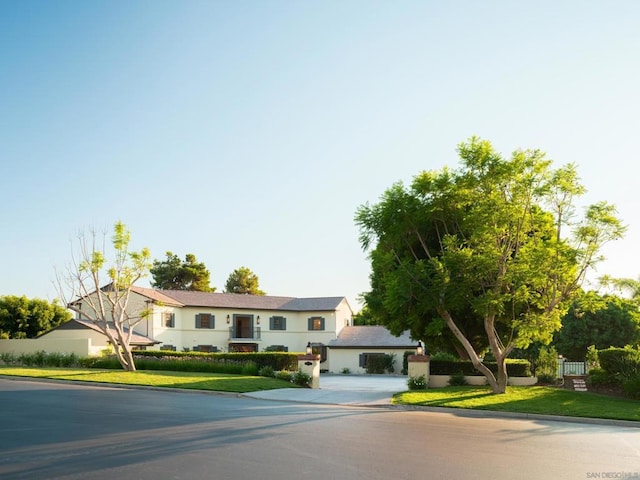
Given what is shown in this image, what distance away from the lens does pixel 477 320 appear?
89.2ft

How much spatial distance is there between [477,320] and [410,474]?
18.7 metres

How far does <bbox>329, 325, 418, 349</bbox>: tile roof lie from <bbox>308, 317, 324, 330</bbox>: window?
6.44 feet

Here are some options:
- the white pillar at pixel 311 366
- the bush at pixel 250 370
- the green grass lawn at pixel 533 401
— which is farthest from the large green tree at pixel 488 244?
the bush at pixel 250 370

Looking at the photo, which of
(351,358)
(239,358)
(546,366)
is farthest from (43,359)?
(546,366)

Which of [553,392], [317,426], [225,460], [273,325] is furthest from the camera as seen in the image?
[273,325]

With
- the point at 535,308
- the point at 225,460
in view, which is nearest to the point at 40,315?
the point at 535,308

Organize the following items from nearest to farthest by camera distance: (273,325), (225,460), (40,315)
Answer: (225,460)
(40,315)
(273,325)

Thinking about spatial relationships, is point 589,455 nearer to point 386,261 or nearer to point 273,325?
point 386,261

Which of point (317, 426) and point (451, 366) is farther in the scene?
Result: point (451, 366)

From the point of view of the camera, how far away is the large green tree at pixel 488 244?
22.6m

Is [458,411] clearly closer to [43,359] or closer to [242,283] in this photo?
[43,359]

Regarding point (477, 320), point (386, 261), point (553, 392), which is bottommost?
point (553, 392)

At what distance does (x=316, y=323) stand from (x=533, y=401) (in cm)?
3524

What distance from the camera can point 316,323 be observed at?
184 feet
